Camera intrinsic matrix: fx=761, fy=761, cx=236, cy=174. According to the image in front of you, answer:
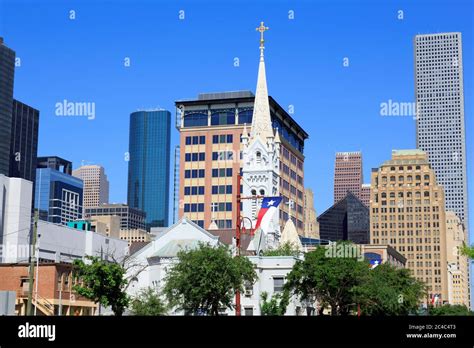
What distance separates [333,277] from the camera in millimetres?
65500

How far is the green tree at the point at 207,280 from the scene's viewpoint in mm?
59781

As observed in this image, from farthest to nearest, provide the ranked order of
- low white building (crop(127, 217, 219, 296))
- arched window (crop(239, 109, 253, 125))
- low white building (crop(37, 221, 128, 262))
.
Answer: arched window (crop(239, 109, 253, 125))
low white building (crop(37, 221, 128, 262))
low white building (crop(127, 217, 219, 296))

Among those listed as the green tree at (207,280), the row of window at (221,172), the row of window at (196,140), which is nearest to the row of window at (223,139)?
the row of window at (196,140)

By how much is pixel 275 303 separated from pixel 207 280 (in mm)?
18125

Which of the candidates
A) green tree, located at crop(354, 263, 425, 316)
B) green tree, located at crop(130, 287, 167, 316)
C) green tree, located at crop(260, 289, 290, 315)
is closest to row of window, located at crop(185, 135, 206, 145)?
green tree, located at crop(260, 289, 290, 315)

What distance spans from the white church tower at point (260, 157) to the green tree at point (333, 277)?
67503 millimetres

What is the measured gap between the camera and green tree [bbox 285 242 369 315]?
65562 millimetres

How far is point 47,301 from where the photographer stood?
61062 millimetres

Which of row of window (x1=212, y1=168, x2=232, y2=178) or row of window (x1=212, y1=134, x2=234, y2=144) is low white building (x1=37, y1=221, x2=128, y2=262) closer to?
row of window (x1=212, y1=168, x2=232, y2=178)

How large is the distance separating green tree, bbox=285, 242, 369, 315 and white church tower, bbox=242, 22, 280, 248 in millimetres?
67503

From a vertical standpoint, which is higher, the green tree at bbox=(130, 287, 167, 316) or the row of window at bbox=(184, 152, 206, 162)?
the row of window at bbox=(184, 152, 206, 162)

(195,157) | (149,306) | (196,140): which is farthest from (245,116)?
(149,306)
